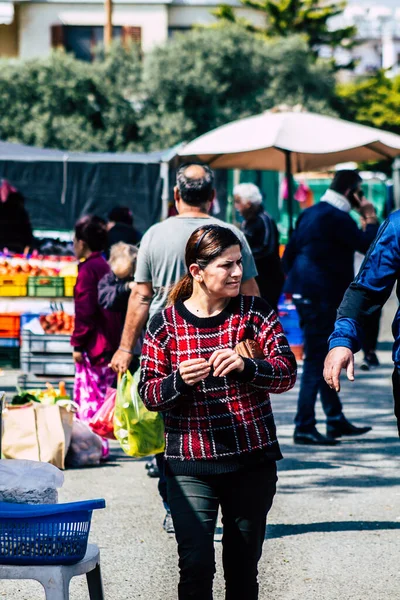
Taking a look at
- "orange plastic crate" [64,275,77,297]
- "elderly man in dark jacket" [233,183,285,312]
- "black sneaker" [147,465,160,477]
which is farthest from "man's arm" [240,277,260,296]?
"orange plastic crate" [64,275,77,297]

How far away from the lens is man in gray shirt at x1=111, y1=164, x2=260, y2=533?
568cm

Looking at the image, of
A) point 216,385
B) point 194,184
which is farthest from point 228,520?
point 194,184

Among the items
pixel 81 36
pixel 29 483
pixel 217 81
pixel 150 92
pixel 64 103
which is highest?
pixel 81 36

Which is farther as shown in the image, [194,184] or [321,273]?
[321,273]

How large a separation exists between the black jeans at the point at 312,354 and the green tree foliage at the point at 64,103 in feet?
95.9

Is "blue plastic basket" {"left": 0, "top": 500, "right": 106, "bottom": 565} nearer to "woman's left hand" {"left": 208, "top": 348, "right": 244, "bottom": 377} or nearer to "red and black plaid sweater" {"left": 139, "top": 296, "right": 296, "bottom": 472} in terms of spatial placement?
"red and black plaid sweater" {"left": 139, "top": 296, "right": 296, "bottom": 472}

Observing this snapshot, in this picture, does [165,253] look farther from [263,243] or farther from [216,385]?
[263,243]

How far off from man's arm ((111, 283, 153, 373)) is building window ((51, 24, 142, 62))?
4112cm

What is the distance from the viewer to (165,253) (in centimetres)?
575

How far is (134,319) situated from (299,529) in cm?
146

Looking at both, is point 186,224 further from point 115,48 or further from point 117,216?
point 115,48

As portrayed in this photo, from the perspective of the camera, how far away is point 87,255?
8.53m

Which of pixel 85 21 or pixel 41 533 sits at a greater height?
pixel 85 21

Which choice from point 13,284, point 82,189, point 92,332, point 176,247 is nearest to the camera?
point 176,247
